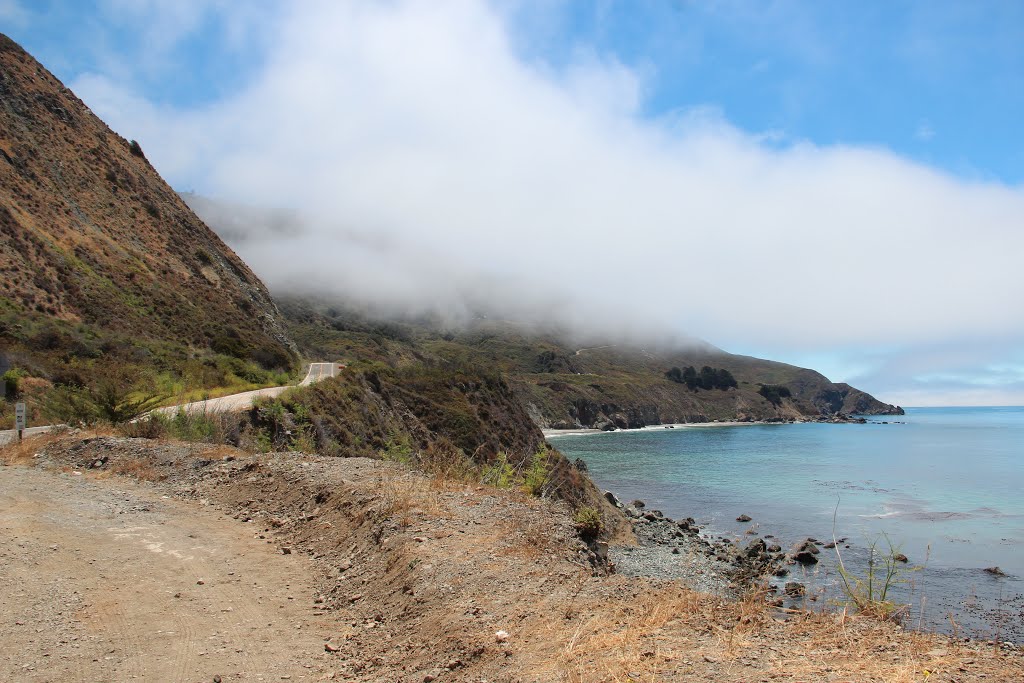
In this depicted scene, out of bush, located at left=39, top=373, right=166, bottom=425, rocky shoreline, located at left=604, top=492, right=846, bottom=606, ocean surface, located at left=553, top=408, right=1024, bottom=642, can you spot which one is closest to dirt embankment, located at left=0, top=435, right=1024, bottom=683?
ocean surface, located at left=553, top=408, right=1024, bottom=642

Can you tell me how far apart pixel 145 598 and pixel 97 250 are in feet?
169

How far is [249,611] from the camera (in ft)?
22.0

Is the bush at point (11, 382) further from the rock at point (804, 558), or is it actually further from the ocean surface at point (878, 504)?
the rock at point (804, 558)

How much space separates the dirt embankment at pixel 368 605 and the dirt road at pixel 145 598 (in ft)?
0.09

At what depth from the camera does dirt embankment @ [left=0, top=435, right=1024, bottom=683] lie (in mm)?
4938

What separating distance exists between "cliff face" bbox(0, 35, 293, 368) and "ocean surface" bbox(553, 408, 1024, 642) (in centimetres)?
3608

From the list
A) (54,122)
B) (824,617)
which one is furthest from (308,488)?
(54,122)

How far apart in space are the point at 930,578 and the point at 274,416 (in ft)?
89.6

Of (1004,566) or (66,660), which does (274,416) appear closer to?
(66,660)

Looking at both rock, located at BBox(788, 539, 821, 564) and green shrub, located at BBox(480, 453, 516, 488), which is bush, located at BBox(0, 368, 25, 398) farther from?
rock, located at BBox(788, 539, 821, 564)

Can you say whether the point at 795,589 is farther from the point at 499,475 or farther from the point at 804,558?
the point at 804,558

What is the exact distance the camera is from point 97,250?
4866cm

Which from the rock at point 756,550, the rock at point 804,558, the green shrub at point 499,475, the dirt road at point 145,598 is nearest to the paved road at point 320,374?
the green shrub at point 499,475

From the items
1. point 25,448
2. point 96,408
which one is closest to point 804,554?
point 96,408
